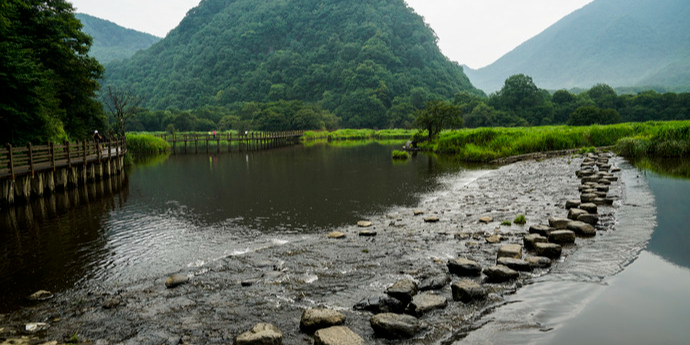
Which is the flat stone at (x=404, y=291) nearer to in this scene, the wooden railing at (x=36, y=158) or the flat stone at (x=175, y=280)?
the flat stone at (x=175, y=280)

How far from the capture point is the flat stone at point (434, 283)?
7.42 meters

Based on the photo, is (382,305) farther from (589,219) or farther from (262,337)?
(589,219)

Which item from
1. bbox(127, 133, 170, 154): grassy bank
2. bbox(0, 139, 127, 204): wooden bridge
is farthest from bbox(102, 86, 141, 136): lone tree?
bbox(0, 139, 127, 204): wooden bridge

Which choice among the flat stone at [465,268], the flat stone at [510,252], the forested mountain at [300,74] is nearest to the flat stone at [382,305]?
the flat stone at [465,268]

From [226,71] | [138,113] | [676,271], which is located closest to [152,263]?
[676,271]

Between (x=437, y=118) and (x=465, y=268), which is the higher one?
(x=437, y=118)

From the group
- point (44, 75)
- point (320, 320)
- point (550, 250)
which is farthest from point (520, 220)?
point (44, 75)

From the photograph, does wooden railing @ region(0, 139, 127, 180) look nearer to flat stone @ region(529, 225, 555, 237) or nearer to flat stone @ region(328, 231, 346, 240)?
flat stone @ region(328, 231, 346, 240)

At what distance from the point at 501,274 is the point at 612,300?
5.82ft

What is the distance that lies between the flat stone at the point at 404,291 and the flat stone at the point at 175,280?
453cm

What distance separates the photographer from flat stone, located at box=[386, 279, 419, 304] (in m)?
6.88

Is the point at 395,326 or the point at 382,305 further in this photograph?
the point at 382,305

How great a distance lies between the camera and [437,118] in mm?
46625

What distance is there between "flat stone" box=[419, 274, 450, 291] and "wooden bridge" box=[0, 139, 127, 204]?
19.5m
